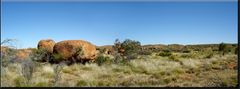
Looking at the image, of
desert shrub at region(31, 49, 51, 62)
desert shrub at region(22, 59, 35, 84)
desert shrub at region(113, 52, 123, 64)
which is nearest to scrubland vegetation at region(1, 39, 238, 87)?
desert shrub at region(22, 59, 35, 84)

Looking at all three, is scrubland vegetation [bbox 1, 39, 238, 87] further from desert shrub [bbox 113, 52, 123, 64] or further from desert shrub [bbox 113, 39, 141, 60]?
desert shrub [bbox 113, 39, 141, 60]

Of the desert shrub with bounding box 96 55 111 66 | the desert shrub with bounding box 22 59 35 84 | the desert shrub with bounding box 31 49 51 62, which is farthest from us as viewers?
the desert shrub with bounding box 31 49 51 62

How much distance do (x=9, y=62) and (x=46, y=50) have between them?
25.4 ft

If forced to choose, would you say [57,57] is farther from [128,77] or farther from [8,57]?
[8,57]

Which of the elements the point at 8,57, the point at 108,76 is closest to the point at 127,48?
the point at 108,76

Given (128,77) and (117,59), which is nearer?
(128,77)

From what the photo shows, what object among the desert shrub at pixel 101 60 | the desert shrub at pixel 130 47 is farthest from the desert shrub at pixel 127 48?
the desert shrub at pixel 101 60

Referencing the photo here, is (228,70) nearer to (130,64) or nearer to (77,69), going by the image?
(130,64)

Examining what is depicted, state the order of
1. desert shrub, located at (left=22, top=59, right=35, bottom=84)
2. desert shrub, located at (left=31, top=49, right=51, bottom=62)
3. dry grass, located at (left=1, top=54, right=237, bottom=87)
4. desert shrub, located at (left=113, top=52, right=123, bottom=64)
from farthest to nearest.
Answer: desert shrub, located at (left=113, top=52, right=123, bottom=64) < desert shrub, located at (left=31, top=49, right=51, bottom=62) < dry grass, located at (left=1, top=54, right=237, bottom=87) < desert shrub, located at (left=22, top=59, right=35, bottom=84)

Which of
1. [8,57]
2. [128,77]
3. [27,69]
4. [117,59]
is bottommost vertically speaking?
[128,77]

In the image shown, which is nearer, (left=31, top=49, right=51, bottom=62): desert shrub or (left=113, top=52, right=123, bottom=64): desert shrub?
(left=31, top=49, right=51, bottom=62): desert shrub

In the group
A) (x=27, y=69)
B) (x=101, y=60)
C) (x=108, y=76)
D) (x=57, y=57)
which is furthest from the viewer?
(x=57, y=57)

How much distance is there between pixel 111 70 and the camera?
14773mm

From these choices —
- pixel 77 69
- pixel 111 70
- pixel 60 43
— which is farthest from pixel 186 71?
pixel 60 43
